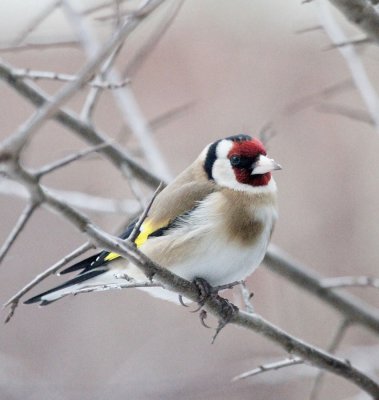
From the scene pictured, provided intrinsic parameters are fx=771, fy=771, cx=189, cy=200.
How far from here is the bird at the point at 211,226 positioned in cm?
196

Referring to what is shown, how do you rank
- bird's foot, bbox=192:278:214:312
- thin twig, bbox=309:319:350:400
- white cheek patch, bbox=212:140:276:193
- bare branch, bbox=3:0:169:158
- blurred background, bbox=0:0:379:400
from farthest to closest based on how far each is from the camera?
blurred background, bbox=0:0:379:400, white cheek patch, bbox=212:140:276:193, thin twig, bbox=309:319:350:400, bird's foot, bbox=192:278:214:312, bare branch, bbox=3:0:169:158

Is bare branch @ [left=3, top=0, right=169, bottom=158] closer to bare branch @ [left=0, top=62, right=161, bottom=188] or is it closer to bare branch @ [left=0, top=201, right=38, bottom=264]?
bare branch @ [left=0, top=201, right=38, bottom=264]

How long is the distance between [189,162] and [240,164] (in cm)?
216

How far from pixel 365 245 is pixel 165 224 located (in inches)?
97.0

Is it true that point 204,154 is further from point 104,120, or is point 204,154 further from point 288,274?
point 104,120

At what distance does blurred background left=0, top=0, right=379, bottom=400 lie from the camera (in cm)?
394

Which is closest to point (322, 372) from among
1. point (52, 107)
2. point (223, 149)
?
point (223, 149)

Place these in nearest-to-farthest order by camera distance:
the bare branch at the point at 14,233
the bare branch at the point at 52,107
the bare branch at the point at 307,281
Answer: the bare branch at the point at 52,107 < the bare branch at the point at 14,233 < the bare branch at the point at 307,281

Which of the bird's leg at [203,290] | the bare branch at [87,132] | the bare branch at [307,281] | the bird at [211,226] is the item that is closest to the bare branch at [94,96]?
the bare branch at [87,132]

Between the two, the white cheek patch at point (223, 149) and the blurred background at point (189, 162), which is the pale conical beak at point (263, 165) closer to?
the white cheek patch at point (223, 149)

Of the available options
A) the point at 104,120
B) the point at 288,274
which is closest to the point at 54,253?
the point at 104,120

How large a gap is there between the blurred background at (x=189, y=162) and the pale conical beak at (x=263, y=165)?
1438mm

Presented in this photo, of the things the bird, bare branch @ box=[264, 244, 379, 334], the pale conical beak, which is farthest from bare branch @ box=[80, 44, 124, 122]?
bare branch @ box=[264, 244, 379, 334]

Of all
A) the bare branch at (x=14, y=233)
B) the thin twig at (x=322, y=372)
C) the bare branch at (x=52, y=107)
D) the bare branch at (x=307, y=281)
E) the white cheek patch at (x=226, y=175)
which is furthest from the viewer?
the bare branch at (x=307, y=281)
